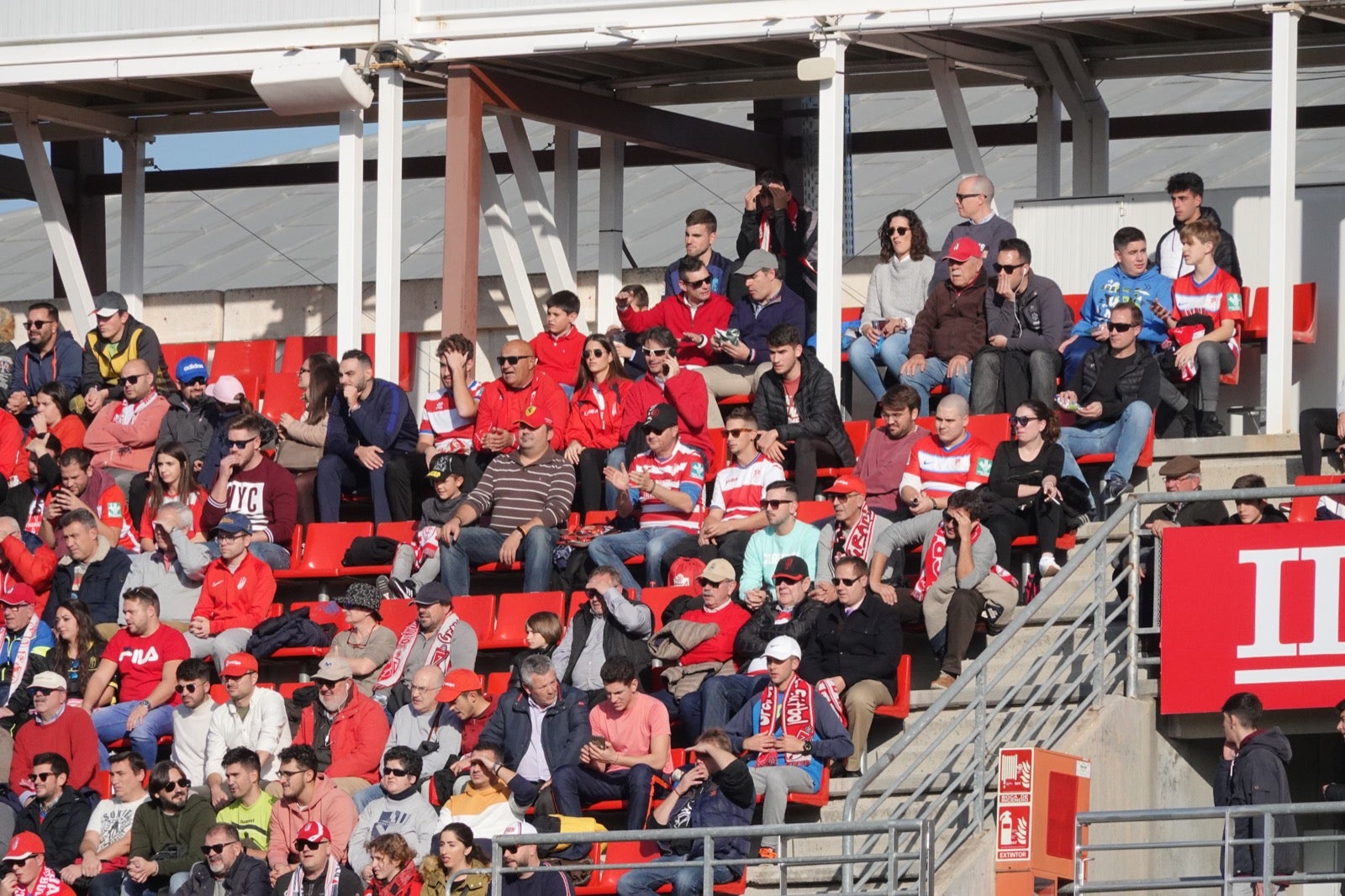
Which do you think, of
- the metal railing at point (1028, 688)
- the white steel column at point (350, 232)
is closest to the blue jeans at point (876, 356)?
the metal railing at point (1028, 688)

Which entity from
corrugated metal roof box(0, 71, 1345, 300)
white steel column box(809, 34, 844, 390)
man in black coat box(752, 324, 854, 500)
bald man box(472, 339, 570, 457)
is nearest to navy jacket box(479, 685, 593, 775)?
man in black coat box(752, 324, 854, 500)

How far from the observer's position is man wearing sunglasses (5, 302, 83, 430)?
16953 millimetres

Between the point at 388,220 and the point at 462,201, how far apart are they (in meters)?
0.59

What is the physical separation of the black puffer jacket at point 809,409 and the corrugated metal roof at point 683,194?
8988mm

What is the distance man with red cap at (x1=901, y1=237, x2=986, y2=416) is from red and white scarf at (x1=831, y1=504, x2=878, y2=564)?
154cm

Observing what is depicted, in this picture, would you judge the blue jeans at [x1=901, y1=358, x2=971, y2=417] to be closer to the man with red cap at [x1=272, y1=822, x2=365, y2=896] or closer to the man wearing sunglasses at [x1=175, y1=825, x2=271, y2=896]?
the man with red cap at [x1=272, y1=822, x2=365, y2=896]

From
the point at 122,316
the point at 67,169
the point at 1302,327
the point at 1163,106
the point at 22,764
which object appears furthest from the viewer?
the point at 1163,106

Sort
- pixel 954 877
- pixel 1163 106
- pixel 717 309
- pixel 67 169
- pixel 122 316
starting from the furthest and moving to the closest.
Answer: pixel 1163 106
pixel 67 169
pixel 122 316
pixel 717 309
pixel 954 877

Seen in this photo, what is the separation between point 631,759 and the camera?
11906 mm

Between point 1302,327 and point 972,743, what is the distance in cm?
406

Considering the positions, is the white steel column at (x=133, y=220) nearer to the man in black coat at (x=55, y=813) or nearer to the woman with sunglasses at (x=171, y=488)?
the woman with sunglasses at (x=171, y=488)

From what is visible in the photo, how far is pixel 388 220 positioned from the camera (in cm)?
1666

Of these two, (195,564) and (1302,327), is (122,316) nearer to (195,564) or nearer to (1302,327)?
(195,564)

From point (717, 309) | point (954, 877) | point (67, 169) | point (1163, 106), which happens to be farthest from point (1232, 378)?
point (1163, 106)
